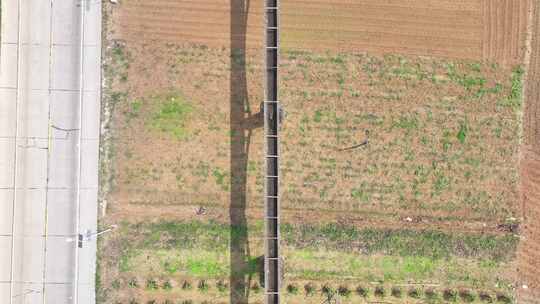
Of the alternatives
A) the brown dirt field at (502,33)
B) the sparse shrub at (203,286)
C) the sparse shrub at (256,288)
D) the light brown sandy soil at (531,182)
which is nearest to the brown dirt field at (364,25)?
the brown dirt field at (502,33)

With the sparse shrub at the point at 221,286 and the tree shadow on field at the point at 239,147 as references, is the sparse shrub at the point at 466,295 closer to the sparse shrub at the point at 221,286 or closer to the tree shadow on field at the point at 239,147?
the tree shadow on field at the point at 239,147

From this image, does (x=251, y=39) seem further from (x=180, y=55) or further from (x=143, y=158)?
(x=143, y=158)

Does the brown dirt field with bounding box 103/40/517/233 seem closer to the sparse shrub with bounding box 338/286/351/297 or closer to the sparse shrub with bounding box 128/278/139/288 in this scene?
the sparse shrub with bounding box 128/278/139/288

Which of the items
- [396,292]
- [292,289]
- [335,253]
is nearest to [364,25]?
[335,253]

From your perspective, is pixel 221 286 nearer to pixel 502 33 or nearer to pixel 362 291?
pixel 362 291

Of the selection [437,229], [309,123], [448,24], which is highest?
[448,24]

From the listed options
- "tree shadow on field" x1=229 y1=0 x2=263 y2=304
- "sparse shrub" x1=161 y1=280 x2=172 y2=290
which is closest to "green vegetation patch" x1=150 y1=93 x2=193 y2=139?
"tree shadow on field" x1=229 y1=0 x2=263 y2=304

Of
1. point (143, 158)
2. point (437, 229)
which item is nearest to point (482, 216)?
point (437, 229)
